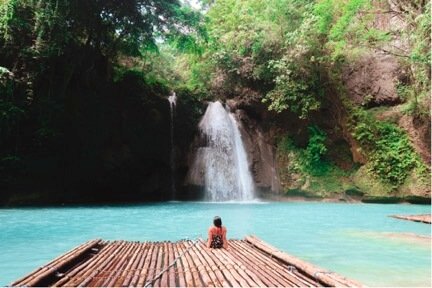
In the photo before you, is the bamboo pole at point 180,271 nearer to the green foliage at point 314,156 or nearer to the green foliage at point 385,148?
the green foliage at point 385,148

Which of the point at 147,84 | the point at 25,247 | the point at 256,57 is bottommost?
the point at 25,247

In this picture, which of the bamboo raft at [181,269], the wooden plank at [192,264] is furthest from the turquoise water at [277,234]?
the wooden plank at [192,264]

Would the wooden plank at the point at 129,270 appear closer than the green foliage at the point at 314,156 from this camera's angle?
Yes

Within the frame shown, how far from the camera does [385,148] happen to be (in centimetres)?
2119

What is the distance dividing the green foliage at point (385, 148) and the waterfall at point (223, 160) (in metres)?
5.85

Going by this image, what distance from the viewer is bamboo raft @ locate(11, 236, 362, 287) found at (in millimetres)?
4613

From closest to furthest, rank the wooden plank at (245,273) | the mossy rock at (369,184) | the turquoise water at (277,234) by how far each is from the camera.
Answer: the wooden plank at (245,273), the turquoise water at (277,234), the mossy rock at (369,184)

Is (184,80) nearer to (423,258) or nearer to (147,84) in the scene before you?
(147,84)

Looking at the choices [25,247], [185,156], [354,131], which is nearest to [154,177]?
[185,156]

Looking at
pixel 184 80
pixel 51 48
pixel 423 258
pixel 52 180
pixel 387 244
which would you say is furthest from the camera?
pixel 184 80

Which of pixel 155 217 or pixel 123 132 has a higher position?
pixel 123 132

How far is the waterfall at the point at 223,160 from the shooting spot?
2230 centimetres

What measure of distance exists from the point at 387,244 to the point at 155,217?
7286 mm

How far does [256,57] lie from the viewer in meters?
24.1
